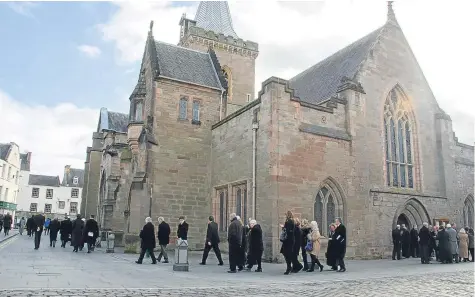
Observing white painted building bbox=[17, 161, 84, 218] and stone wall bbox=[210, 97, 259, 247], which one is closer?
stone wall bbox=[210, 97, 259, 247]

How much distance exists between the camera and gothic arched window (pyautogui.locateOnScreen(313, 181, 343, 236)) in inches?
687

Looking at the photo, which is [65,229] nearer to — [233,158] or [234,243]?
[233,158]

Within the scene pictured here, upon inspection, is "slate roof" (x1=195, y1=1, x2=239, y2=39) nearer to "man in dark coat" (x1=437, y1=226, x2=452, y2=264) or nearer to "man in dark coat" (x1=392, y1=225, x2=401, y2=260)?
"man in dark coat" (x1=392, y1=225, x2=401, y2=260)

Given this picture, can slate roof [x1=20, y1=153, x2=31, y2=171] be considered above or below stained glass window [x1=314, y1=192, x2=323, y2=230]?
above

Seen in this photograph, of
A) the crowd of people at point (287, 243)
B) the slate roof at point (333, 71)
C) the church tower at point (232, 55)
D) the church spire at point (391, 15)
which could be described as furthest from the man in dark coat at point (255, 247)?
the church tower at point (232, 55)

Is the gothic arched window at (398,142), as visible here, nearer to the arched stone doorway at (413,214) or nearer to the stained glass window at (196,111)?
the arched stone doorway at (413,214)

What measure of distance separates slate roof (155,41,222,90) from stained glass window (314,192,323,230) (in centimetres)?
940

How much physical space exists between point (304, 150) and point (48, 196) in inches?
2435

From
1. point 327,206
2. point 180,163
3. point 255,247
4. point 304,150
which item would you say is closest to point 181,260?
point 255,247

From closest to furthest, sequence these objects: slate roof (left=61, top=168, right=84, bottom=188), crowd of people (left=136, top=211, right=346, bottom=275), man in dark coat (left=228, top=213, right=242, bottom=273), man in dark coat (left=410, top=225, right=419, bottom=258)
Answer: man in dark coat (left=228, top=213, right=242, bottom=273), crowd of people (left=136, top=211, right=346, bottom=275), man in dark coat (left=410, top=225, right=419, bottom=258), slate roof (left=61, top=168, right=84, bottom=188)

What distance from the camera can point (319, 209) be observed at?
57.6 ft

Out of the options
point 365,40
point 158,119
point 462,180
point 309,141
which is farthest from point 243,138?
point 462,180

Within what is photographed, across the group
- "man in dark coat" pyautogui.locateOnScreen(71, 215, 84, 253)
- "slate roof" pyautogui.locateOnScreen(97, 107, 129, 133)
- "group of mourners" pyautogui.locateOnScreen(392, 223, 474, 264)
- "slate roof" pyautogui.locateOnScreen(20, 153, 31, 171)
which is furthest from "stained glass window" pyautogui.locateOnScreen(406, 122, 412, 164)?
"slate roof" pyautogui.locateOnScreen(20, 153, 31, 171)

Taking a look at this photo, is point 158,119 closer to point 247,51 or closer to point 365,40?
point 365,40
